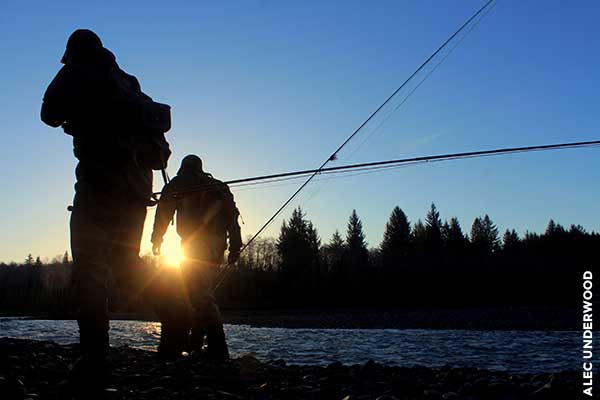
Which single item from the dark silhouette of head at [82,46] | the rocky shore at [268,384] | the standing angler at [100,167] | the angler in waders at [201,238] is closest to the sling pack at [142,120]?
the standing angler at [100,167]

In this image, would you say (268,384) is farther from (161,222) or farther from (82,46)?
(161,222)

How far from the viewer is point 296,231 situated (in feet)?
312

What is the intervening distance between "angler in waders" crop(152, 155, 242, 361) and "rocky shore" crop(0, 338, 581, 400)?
1031 millimetres

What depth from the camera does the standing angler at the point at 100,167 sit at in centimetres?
425

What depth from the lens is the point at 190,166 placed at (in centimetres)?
887

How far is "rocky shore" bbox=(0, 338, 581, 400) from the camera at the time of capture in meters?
4.26

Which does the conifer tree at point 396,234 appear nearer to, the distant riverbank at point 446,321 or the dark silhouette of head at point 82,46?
the distant riverbank at point 446,321

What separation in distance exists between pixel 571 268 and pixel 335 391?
8064cm

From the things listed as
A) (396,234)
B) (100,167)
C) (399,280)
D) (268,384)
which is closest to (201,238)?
(268,384)

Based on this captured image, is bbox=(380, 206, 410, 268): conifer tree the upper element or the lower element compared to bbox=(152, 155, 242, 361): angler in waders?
→ upper

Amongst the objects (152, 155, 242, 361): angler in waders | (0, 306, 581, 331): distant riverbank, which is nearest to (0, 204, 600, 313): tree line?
(0, 306, 581, 331): distant riverbank

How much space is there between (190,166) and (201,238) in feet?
4.18

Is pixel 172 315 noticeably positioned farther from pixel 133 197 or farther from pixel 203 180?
pixel 133 197

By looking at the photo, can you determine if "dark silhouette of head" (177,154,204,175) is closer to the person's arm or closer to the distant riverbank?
the person's arm
